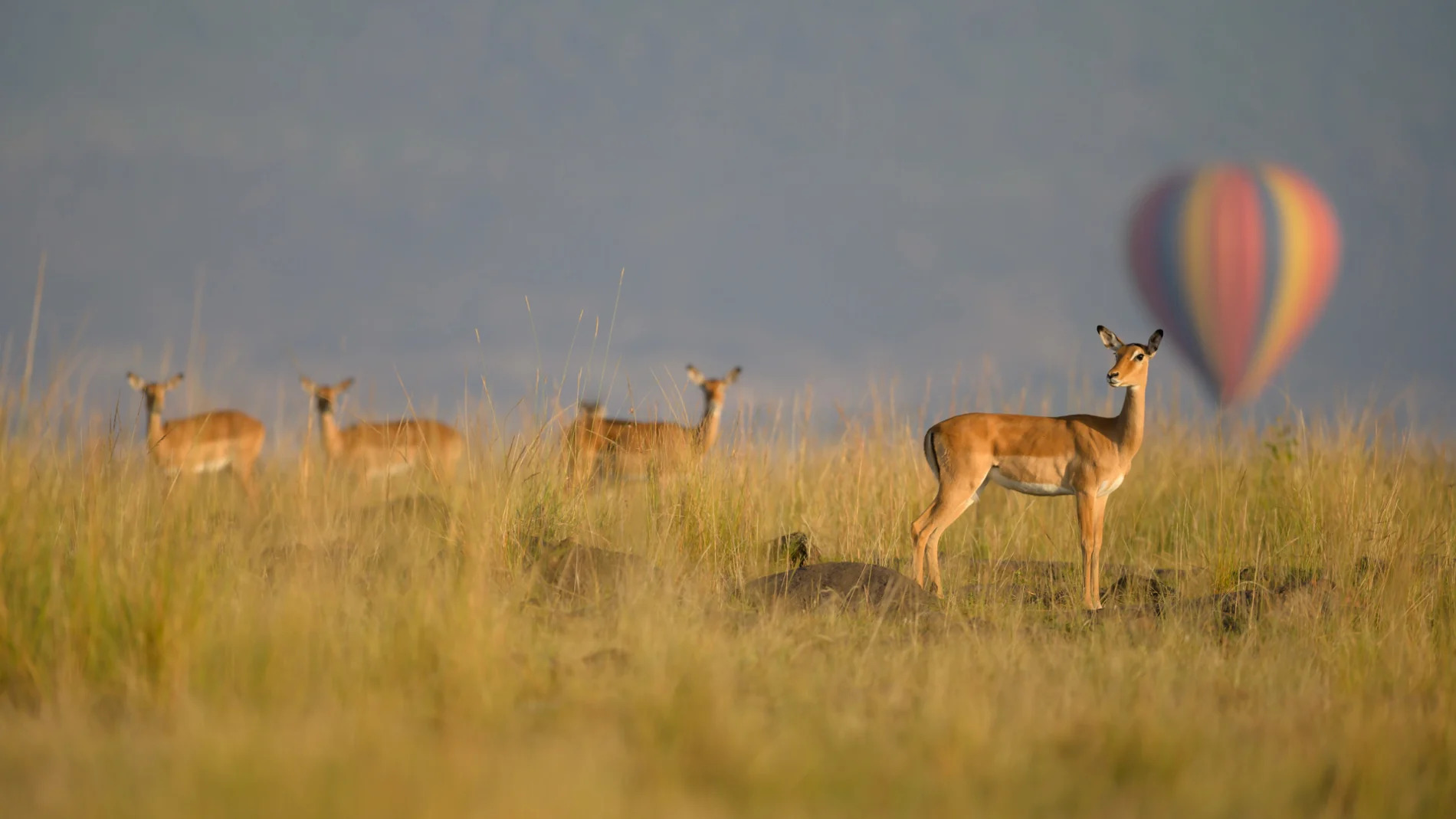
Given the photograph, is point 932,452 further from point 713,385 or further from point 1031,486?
point 713,385

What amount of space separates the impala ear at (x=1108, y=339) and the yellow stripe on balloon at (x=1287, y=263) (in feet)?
32.5

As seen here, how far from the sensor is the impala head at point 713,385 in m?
14.9

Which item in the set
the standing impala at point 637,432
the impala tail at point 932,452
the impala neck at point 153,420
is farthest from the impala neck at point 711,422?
the impala neck at point 153,420

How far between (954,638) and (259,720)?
3.79 m

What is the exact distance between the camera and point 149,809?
3.45m

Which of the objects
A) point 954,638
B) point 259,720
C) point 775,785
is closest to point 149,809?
point 259,720

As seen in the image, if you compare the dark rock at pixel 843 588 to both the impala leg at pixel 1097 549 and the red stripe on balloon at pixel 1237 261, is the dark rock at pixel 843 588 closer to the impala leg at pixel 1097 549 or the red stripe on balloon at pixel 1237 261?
the impala leg at pixel 1097 549

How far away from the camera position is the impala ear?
9.75 metres

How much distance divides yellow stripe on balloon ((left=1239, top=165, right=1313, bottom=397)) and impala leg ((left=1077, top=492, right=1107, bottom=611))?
1034cm

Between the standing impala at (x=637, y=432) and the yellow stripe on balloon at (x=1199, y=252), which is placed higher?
the yellow stripe on balloon at (x=1199, y=252)

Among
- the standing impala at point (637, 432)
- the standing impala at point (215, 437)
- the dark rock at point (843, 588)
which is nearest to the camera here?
the dark rock at point (843, 588)

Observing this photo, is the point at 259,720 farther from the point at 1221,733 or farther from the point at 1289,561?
the point at 1289,561

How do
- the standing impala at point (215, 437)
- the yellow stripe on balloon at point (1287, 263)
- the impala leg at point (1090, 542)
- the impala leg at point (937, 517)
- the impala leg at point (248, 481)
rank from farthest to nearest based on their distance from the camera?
the yellow stripe on balloon at point (1287, 263), the standing impala at point (215, 437), the impala leg at point (248, 481), the impala leg at point (937, 517), the impala leg at point (1090, 542)

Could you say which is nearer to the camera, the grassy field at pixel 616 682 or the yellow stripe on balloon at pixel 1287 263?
the grassy field at pixel 616 682
